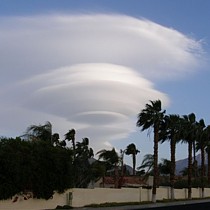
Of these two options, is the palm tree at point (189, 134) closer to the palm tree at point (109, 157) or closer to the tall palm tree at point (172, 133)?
the tall palm tree at point (172, 133)

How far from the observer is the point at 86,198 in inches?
1713

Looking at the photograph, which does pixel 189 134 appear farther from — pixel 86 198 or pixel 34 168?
pixel 34 168

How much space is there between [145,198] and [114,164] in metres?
30.4

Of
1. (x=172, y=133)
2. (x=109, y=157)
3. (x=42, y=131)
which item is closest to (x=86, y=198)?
(x=42, y=131)

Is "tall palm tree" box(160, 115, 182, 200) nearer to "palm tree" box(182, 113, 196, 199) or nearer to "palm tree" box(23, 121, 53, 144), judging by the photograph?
"palm tree" box(182, 113, 196, 199)

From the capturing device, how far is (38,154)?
3700cm

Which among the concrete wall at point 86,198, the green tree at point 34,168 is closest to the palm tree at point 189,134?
the concrete wall at point 86,198

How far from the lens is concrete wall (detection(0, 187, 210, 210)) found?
35.9m

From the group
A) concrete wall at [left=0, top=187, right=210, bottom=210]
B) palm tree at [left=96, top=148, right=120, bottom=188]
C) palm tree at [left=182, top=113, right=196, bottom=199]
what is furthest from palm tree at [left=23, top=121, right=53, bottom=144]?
palm tree at [left=96, top=148, right=120, bottom=188]

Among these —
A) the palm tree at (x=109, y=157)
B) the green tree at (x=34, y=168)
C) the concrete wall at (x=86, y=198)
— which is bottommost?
the concrete wall at (x=86, y=198)

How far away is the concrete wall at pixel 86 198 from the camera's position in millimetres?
35875

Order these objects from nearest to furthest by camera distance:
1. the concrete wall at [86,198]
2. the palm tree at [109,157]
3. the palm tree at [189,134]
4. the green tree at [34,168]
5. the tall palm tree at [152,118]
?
the green tree at [34,168] < the concrete wall at [86,198] < the tall palm tree at [152,118] < the palm tree at [189,134] < the palm tree at [109,157]

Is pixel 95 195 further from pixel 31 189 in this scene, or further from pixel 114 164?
pixel 114 164

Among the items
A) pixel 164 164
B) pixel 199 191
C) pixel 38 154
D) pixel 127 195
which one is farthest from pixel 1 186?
pixel 164 164
